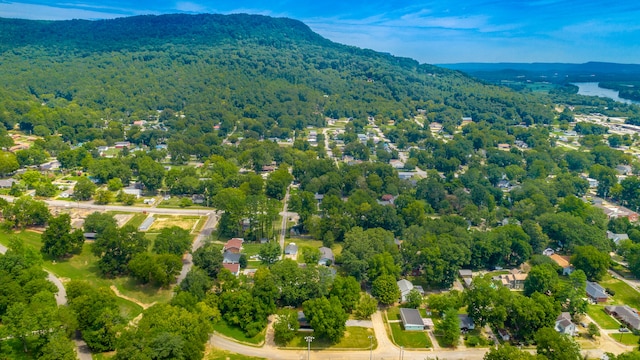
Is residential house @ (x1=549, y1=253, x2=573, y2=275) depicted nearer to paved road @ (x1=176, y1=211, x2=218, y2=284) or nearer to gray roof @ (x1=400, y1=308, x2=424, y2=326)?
gray roof @ (x1=400, y1=308, x2=424, y2=326)

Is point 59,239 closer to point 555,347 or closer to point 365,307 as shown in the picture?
point 365,307

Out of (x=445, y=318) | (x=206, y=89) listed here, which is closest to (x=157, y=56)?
(x=206, y=89)

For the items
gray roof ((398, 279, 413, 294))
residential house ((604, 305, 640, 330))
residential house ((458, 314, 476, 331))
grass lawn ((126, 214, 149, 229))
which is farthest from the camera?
grass lawn ((126, 214, 149, 229))

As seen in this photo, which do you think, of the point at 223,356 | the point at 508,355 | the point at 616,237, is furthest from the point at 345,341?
the point at 616,237

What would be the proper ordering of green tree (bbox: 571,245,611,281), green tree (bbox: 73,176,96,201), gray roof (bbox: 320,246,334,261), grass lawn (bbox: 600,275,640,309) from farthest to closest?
green tree (bbox: 73,176,96,201)
gray roof (bbox: 320,246,334,261)
green tree (bbox: 571,245,611,281)
grass lawn (bbox: 600,275,640,309)

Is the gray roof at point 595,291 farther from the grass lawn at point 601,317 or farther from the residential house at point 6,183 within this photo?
the residential house at point 6,183

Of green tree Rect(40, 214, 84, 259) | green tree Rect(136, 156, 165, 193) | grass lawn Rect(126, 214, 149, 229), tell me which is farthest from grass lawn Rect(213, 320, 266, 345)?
green tree Rect(136, 156, 165, 193)
